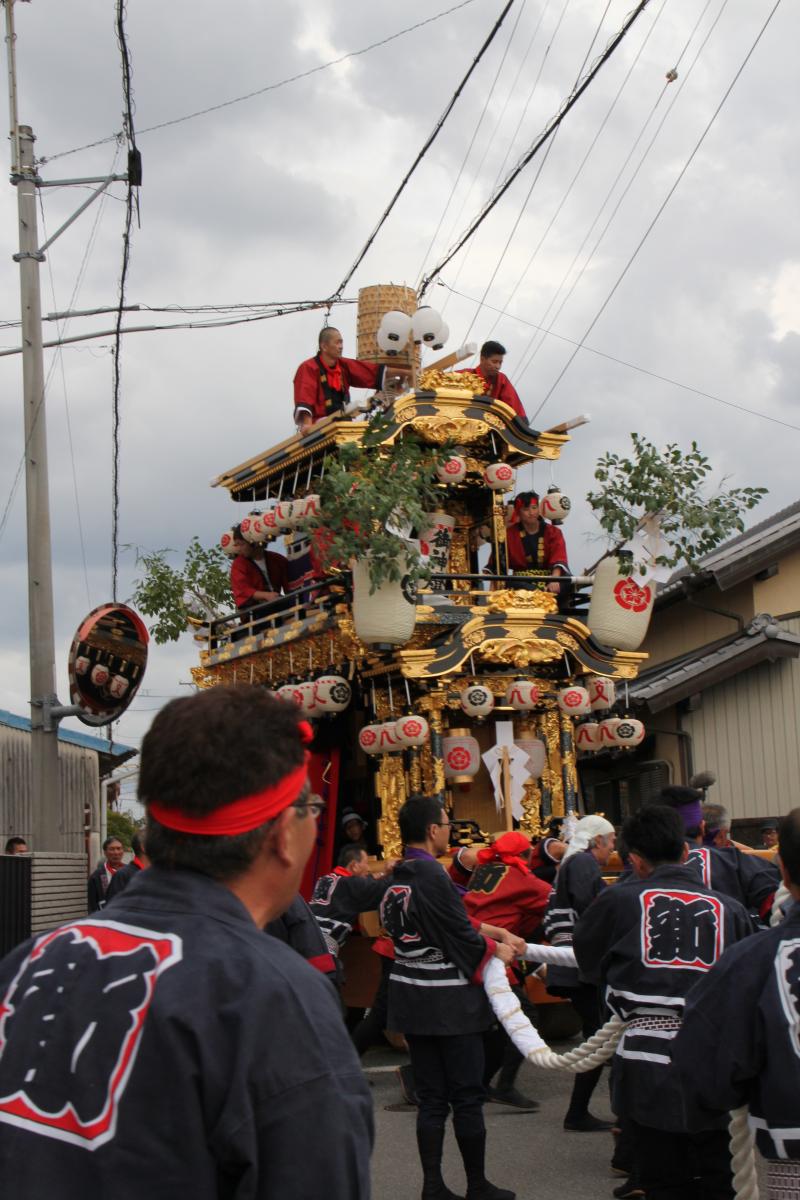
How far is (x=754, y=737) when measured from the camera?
53.1ft

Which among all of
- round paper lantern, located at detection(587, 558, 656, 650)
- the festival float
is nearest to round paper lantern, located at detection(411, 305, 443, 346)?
the festival float

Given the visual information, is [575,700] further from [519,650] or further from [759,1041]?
[759,1041]

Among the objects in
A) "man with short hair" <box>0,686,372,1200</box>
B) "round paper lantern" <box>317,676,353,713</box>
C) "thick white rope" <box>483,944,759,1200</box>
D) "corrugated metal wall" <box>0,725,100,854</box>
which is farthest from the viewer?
"corrugated metal wall" <box>0,725,100,854</box>

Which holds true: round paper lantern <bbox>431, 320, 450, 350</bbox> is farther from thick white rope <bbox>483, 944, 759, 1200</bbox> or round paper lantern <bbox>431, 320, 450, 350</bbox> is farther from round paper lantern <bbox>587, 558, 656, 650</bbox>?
thick white rope <bbox>483, 944, 759, 1200</bbox>

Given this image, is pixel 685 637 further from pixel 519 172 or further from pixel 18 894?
pixel 18 894

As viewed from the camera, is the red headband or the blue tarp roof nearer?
the red headband

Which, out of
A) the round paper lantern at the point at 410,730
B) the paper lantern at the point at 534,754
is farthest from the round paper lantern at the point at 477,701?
the paper lantern at the point at 534,754

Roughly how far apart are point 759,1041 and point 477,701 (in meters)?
9.14

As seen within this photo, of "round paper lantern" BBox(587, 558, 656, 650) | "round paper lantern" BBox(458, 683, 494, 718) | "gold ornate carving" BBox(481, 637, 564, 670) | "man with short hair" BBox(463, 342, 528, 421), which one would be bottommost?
"round paper lantern" BBox(458, 683, 494, 718)

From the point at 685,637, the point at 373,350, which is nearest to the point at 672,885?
the point at 373,350

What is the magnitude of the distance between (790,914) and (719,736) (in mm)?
13396

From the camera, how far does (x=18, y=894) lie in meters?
9.16

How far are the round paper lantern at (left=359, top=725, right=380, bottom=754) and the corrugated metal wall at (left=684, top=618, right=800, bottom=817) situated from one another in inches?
212

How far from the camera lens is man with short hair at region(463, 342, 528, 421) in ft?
46.6
